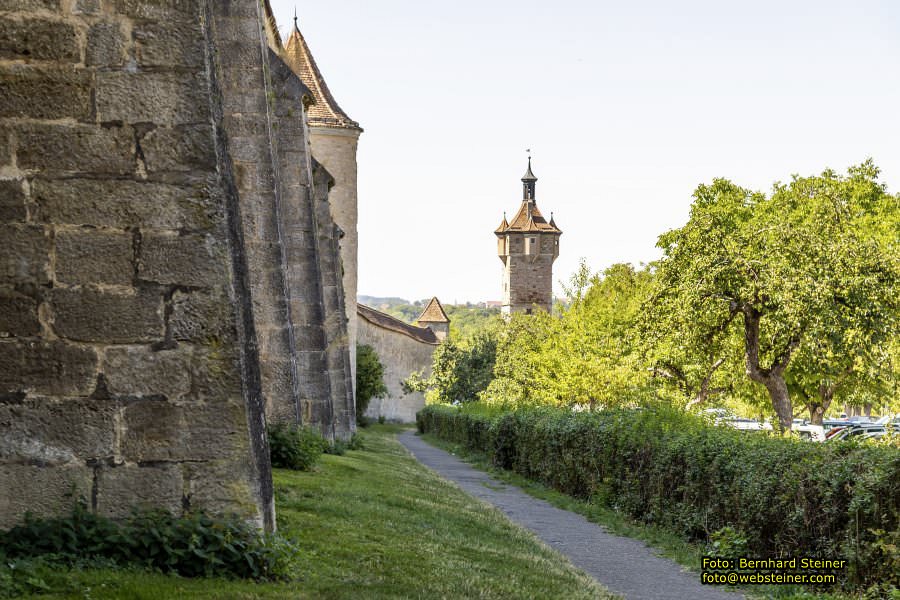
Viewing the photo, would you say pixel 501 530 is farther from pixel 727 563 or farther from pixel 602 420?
pixel 602 420

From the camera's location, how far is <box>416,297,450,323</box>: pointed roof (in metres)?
126

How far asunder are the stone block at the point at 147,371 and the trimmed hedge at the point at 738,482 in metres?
5.69

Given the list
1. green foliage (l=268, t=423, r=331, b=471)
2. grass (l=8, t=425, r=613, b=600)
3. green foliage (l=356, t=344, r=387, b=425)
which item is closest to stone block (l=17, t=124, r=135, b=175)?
grass (l=8, t=425, r=613, b=600)

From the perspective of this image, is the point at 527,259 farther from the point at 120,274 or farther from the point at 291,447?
the point at 120,274

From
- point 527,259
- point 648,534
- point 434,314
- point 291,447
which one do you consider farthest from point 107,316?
point 434,314

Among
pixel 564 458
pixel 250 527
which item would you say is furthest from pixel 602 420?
pixel 250 527

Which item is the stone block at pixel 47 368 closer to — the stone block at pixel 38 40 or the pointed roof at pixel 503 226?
the stone block at pixel 38 40

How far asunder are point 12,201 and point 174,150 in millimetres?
1065

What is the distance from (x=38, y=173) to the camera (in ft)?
23.1

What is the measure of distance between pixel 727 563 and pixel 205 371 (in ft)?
21.9

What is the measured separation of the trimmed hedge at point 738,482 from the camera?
9273mm

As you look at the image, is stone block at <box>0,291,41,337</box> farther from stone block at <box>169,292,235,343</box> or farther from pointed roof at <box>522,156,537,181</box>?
pointed roof at <box>522,156,537,181</box>

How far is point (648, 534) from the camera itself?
14695mm

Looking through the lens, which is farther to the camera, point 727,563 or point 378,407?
point 378,407
